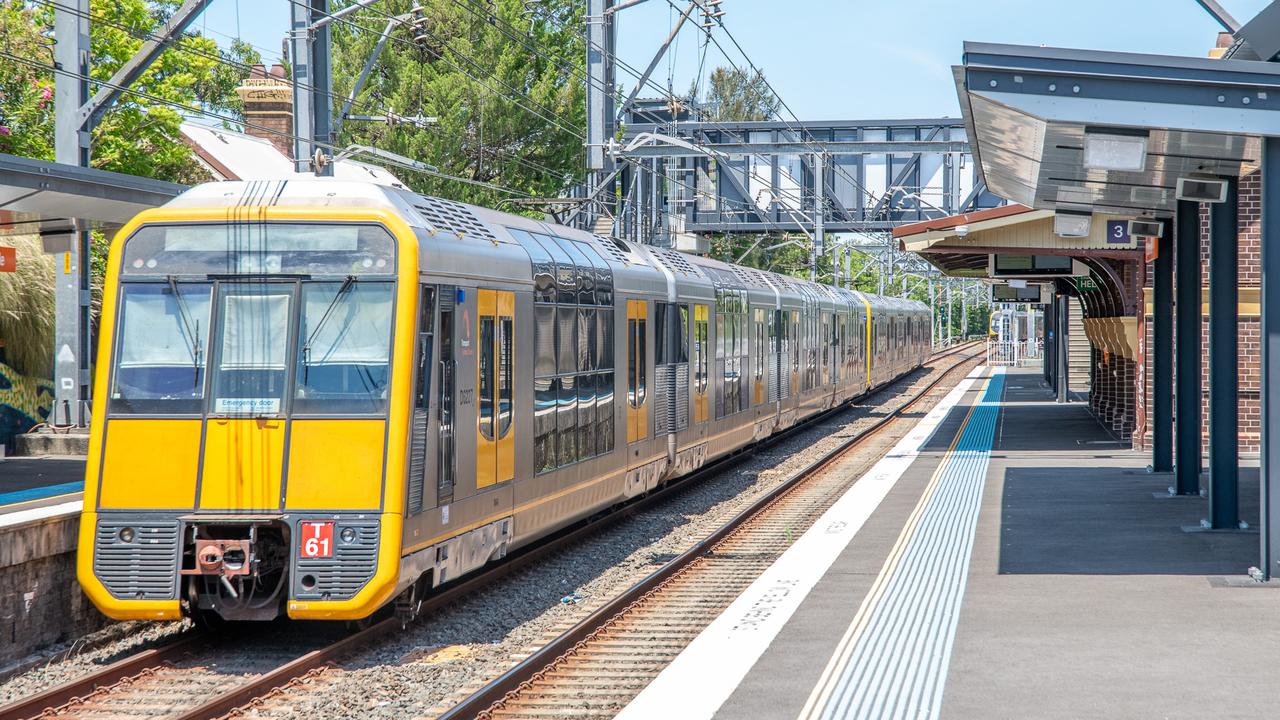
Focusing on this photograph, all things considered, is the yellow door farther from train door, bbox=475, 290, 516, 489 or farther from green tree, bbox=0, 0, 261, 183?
green tree, bbox=0, 0, 261, 183

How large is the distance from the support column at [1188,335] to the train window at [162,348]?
9308mm

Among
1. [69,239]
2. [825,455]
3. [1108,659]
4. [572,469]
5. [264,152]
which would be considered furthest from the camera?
[264,152]

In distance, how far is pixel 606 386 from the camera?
43.5 ft

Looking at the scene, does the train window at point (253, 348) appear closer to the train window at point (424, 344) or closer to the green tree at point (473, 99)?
the train window at point (424, 344)

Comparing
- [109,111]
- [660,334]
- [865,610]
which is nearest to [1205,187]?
[865,610]

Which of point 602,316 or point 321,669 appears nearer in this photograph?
point 321,669

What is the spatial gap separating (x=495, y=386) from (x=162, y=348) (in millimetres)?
2434

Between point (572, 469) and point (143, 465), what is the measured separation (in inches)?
177

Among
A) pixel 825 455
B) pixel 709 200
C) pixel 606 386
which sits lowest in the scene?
pixel 825 455

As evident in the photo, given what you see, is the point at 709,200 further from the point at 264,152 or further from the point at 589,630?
the point at 589,630

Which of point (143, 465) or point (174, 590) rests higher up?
point (143, 465)

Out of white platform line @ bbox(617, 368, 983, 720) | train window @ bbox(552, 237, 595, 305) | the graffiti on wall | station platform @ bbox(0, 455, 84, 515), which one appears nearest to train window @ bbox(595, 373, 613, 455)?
train window @ bbox(552, 237, 595, 305)

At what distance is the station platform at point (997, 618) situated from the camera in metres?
7.21

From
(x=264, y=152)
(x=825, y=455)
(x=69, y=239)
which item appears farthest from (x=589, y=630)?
(x=264, y=152)
